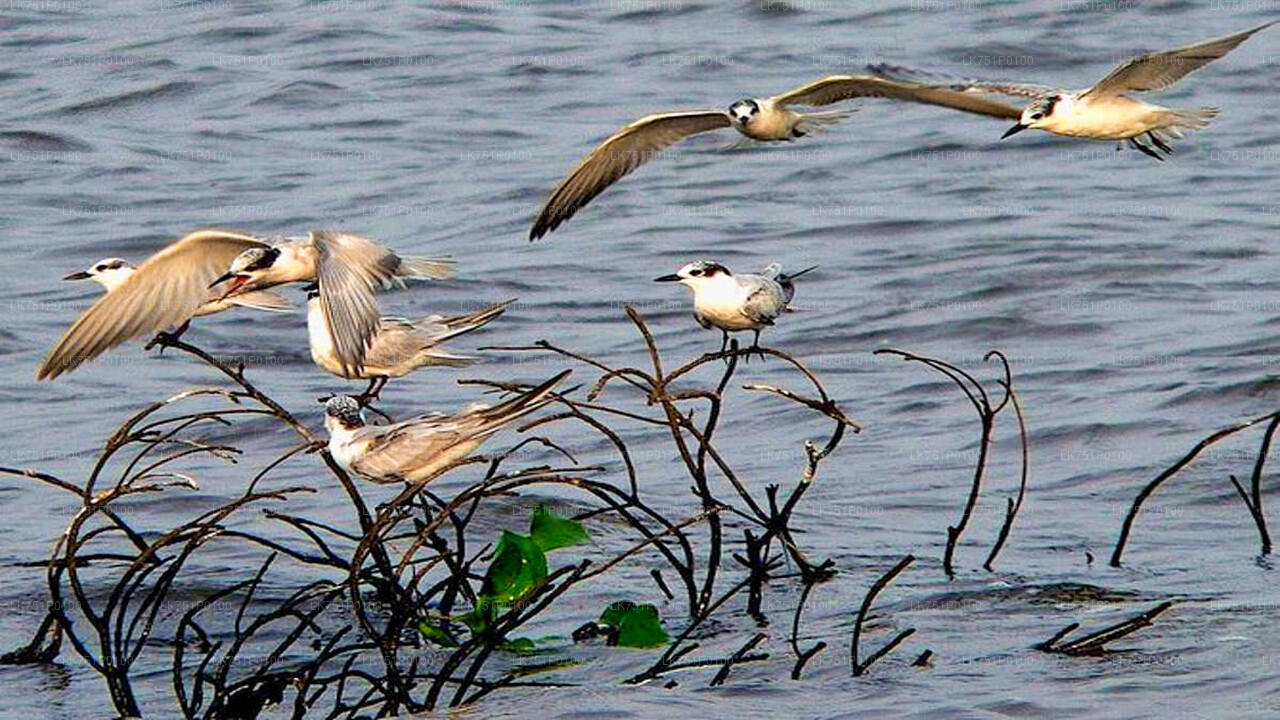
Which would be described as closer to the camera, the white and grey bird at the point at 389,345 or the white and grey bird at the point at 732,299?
the white and grey bird at the point at 389,345

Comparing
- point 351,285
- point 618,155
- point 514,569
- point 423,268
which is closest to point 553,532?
point 514,569

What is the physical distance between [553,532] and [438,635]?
761 mm

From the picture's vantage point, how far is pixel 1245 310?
13.7 m

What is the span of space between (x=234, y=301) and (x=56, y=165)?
37.7 feet

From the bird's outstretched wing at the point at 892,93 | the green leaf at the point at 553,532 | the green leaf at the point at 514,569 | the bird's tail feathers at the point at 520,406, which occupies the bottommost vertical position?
the green leaf at the point at 514,569

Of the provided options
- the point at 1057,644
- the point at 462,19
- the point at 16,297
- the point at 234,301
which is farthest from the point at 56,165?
the point at 1057,644

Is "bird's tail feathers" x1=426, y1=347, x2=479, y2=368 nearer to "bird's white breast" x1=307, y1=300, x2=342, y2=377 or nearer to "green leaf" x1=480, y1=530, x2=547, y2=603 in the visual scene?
"bird's white breast" x1=307, y1=300, x2=342, y2=377

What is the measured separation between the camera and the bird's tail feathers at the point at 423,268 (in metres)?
8.30

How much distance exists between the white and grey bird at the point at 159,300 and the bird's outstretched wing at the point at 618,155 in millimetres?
1619

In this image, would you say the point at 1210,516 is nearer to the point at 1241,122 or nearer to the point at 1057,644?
the point at 1057,644

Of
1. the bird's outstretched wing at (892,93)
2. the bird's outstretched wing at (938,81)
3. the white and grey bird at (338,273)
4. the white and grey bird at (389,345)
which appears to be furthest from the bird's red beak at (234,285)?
the bird's outstretched wing at (938,81)

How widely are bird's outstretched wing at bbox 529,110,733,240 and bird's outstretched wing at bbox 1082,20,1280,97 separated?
1.57 metres

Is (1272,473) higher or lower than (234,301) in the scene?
lower

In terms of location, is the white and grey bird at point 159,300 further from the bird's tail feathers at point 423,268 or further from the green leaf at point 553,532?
the green leaf at point 553,532
